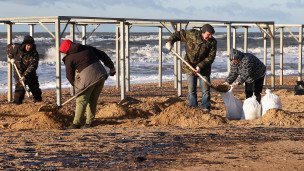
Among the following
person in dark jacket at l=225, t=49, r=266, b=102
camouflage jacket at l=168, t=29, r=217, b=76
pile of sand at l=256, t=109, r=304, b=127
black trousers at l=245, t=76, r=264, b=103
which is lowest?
pile of sand at l=256, t=109, r=304, b=127

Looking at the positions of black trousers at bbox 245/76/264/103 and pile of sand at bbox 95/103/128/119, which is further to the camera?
black trousers at bbox 245/76/264/103

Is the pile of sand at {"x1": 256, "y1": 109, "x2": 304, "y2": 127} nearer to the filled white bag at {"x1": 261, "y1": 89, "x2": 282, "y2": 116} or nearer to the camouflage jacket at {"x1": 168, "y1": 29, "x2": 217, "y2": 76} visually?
the filled white bag at {"x1": 261, "y1": 89, "x2": 282, "y2": 116}

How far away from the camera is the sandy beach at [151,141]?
30.5 feet

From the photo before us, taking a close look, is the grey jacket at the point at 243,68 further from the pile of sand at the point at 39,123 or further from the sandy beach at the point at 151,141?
the pile of sand at the point at 39,123

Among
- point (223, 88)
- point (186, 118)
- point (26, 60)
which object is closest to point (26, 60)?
point (26, 60)

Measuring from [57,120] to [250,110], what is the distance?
325 cm

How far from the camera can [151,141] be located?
1102cm

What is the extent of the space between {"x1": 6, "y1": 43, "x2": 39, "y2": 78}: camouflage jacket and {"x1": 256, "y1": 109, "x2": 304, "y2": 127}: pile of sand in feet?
17.4

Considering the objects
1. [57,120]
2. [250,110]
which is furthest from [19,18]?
[250,110]

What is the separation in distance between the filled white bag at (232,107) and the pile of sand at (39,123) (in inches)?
117

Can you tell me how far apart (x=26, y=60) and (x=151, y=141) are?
664cm

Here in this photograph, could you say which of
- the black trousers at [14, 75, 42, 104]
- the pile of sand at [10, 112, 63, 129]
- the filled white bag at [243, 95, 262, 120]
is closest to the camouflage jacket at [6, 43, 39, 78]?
the black trousers at [14, 75, 42, 104]

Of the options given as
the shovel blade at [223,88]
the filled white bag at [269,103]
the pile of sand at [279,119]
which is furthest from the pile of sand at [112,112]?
the pile of sand at [279,119]

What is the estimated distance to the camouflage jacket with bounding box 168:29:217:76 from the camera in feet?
48.1
